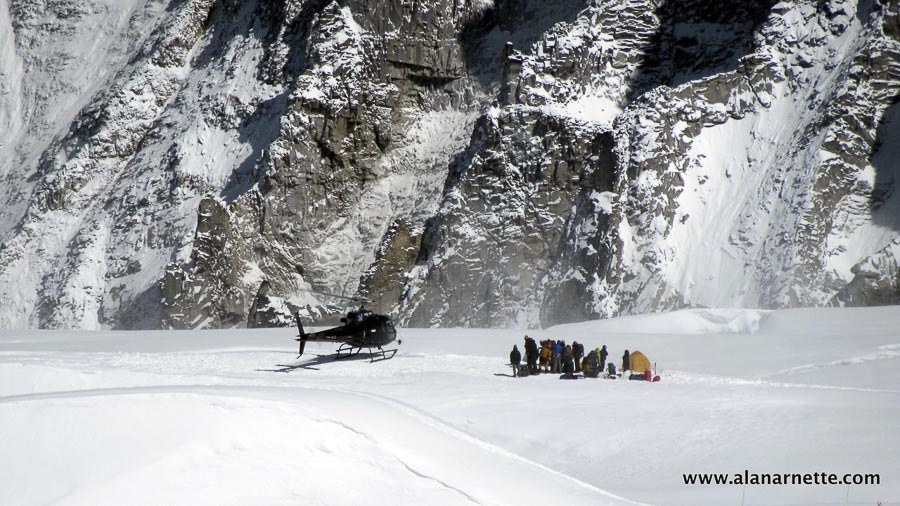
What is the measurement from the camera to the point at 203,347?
87.8 feet

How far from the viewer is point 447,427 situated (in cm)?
1072

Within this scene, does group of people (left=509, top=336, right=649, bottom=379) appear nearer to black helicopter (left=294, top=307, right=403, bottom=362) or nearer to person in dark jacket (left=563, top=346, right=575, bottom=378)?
→ person in dark jacket (left=563, top=346, right=575, bottom=378)

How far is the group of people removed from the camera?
21.1m

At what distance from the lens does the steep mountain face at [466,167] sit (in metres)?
45.7

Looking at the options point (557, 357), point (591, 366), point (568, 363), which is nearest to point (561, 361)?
point (557, 357)

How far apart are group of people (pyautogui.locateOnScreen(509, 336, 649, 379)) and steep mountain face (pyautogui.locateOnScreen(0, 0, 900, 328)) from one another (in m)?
23.6

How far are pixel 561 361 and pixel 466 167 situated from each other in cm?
3292

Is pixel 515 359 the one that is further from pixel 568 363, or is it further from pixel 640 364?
pixel 640 364

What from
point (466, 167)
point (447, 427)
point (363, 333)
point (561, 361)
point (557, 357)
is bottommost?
point (447, 427)

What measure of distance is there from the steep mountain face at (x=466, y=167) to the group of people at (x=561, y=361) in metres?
23.6

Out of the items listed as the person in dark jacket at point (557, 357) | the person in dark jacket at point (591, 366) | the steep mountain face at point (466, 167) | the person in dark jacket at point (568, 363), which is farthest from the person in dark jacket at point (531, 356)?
the steep mountain face at point (466, 167)

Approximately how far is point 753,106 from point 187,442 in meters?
47.2

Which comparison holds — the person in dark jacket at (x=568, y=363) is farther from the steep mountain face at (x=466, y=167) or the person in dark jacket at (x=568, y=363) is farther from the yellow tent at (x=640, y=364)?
the steep mountain face at (x=466, y=167)

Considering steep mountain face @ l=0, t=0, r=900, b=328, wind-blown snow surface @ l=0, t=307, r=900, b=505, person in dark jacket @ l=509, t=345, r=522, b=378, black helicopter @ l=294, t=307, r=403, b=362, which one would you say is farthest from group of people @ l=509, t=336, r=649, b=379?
steep mountain face @ l=0, t=0, r=900, b=328
